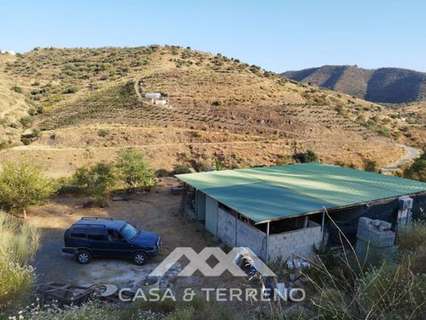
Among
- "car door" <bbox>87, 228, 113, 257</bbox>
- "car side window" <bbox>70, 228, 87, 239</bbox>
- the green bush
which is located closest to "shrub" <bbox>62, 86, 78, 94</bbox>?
the green bush

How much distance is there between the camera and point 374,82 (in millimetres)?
114688

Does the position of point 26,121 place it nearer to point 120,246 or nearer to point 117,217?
point 117,217

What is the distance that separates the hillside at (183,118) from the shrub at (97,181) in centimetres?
1120

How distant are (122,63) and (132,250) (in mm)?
64122

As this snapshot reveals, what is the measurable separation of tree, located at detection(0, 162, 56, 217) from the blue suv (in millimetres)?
5876

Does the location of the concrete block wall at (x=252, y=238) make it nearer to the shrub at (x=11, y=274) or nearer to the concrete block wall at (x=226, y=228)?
the concrete block wall at (x=226, y=228)

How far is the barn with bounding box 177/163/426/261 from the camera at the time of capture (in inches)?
551

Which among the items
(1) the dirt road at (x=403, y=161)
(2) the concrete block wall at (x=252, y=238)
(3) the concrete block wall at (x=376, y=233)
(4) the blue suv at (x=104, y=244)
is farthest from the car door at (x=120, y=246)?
(1) the dirt road at (x=403, y=161)

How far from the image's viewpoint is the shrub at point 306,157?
38938mm

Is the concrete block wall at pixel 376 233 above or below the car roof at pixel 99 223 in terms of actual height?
above

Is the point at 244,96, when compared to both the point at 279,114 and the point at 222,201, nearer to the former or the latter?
the point at 279,114

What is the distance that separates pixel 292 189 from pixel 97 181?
12.3m

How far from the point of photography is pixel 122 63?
72500mm

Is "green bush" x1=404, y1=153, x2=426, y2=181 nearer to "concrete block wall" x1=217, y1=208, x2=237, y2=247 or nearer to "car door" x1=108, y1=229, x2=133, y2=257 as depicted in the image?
"concrete block wall" x1=217, y1=208, x2=237, y2=247
